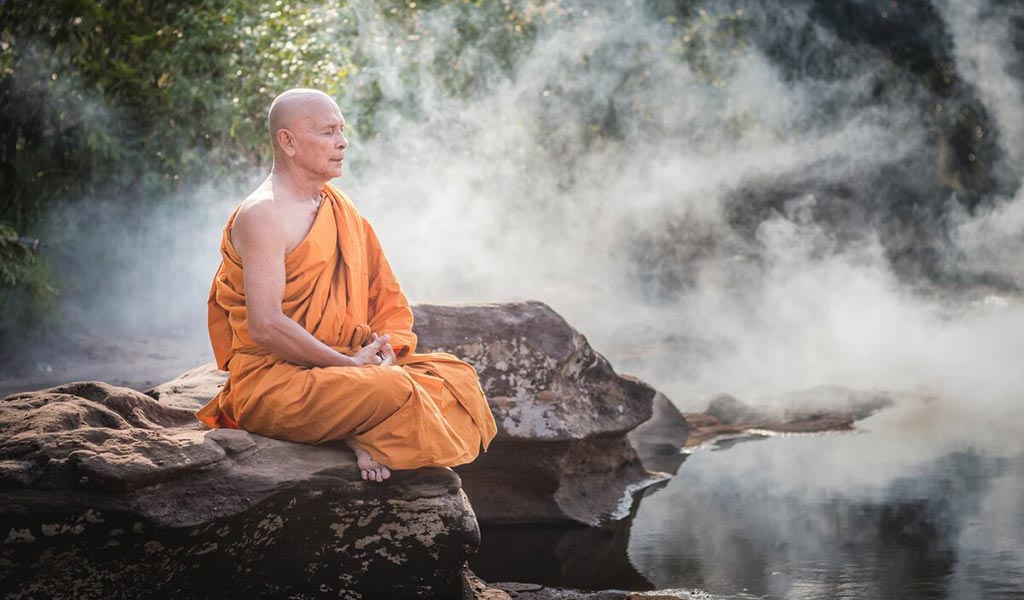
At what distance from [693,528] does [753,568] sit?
69 cm

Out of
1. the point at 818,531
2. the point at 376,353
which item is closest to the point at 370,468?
the point at 376,353

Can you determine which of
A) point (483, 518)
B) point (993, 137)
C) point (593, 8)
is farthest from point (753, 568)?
point (993, 137)

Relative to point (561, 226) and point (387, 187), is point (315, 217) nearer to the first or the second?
point (387, 187)

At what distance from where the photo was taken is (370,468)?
3725 millimetres

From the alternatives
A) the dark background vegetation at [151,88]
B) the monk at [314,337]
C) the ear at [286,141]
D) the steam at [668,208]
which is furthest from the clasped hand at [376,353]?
the dark background vegetation at [151,88]

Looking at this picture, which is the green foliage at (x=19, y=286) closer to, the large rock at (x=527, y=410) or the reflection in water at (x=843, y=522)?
the large rock at (x=527, y=410)

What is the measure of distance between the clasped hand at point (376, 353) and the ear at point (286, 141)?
0.72m

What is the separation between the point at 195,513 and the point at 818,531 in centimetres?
309

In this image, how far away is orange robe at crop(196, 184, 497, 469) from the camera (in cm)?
369

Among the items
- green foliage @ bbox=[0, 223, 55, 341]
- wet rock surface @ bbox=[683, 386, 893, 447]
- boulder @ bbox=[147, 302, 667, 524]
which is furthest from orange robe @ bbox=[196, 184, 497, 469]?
green foliage @ bbox=[0, 223, 55, 341]

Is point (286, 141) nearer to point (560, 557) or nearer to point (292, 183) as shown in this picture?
point (292, 183)

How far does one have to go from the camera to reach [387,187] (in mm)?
11031

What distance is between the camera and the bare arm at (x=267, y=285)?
3.66 m

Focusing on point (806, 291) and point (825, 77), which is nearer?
point (806, 291)
